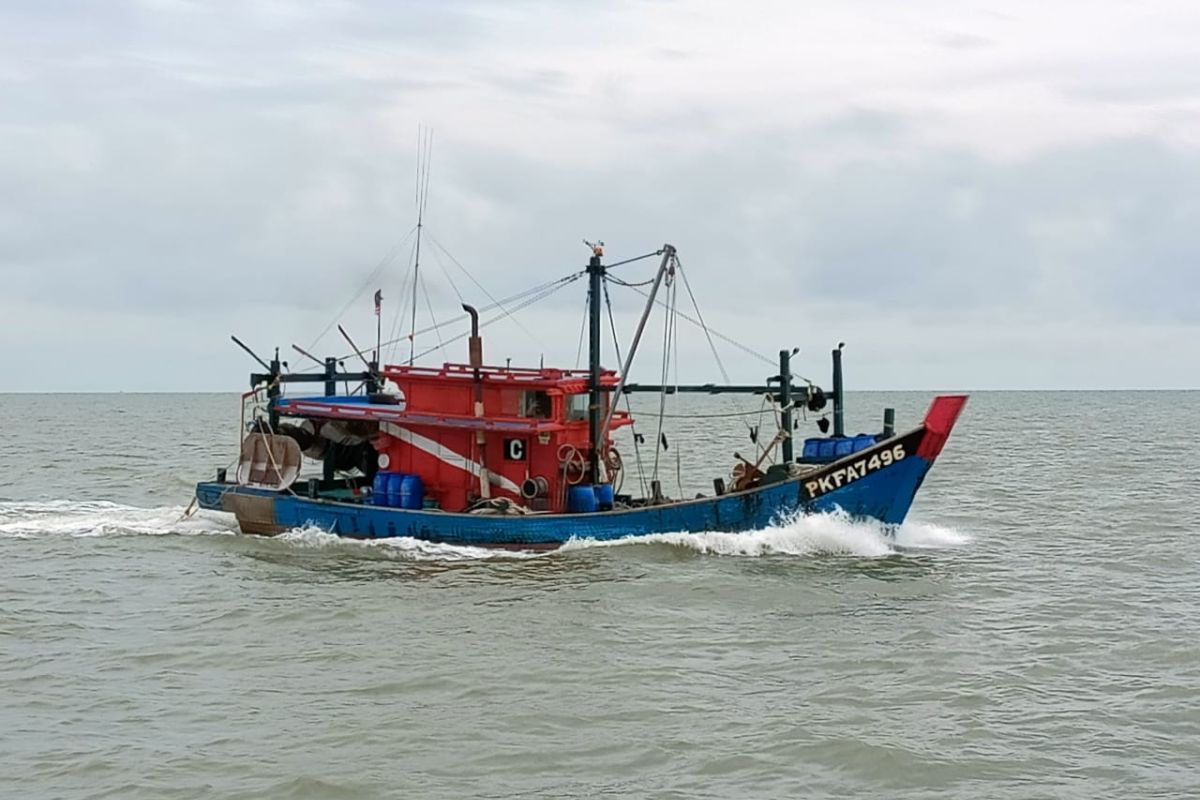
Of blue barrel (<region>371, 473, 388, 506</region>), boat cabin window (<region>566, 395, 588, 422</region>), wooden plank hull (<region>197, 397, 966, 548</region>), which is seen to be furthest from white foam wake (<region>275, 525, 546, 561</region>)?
boat cabin window (<region>566, 395, 588, 422</region>)

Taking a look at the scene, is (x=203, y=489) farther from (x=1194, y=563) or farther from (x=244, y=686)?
(x=1194, y=563)

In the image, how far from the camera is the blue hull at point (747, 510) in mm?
23594

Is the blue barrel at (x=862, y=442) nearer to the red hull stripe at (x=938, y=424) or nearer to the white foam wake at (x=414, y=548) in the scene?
the red hull stripe at (x=938, y=424)

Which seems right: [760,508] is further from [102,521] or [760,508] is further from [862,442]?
[102,521]

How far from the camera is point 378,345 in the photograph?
28.9 meters

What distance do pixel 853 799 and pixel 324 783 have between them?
4.65 m

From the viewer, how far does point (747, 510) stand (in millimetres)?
23984

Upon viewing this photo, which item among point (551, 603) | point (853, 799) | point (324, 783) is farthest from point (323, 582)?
point (853, 799)

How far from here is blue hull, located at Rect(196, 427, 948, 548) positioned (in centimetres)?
2359

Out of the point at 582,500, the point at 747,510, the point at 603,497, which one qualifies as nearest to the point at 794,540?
the point at 747,510

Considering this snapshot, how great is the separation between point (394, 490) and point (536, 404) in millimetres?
3033

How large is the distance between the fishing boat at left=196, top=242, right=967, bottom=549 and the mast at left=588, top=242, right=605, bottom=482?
29 millimetres

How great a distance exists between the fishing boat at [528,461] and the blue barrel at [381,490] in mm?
31

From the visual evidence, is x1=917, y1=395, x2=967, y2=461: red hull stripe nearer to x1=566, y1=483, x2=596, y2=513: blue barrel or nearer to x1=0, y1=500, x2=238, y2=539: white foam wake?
x1=566, y1=483, x2=596, y2=513: blue barrel
